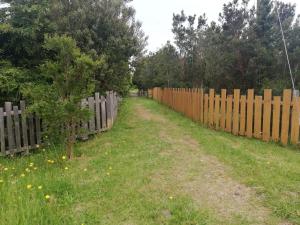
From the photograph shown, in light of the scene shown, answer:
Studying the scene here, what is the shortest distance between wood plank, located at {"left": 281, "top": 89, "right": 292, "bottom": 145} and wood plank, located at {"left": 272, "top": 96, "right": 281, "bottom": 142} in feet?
0.40

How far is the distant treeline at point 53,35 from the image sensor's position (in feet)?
24.8

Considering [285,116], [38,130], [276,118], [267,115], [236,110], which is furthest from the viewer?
[236,110]

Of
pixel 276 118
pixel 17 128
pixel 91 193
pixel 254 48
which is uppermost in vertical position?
pixel 254 48

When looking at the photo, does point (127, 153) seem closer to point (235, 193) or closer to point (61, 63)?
point (61, 63)

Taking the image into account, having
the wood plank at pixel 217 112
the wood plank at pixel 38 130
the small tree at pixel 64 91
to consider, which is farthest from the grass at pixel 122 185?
the wood plank at pixel 217 112

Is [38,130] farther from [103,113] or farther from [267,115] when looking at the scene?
[267,115]

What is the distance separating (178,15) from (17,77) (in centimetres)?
1740

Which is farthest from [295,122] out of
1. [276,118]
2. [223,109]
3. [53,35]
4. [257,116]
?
[53,35]

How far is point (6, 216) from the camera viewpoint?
3328mm

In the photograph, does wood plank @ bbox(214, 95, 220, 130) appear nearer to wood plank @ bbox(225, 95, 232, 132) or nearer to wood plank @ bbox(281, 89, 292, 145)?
wood plank @ bbox(225, 95, 232, 132)

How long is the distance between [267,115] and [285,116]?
1.61 feet

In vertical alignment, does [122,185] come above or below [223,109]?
below

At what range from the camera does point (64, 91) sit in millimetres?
5770

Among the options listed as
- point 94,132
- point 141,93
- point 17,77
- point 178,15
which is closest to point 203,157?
point 94,132
